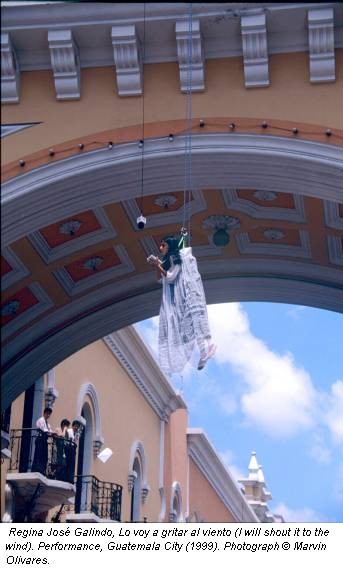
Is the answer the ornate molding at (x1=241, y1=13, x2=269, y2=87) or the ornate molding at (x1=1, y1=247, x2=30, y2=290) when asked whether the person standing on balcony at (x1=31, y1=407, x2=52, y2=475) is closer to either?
the ornate molding at (x1=1, y1=247, x2=30, y2=290)

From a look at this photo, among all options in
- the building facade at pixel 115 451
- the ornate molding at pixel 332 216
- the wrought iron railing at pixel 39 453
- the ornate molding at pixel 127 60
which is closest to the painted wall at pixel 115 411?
the building facade at pixel 115 451

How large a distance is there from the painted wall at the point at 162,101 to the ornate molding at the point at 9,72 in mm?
66

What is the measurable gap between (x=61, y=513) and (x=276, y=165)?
6.94 m

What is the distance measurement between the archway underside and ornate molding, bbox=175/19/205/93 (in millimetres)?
445

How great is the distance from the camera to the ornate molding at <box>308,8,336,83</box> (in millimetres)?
8859

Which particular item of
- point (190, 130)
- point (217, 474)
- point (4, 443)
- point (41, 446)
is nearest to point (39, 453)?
point (41, 446)

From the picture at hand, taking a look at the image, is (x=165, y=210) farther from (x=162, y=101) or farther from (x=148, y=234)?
(x=162, y=101)

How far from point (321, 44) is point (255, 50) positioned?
1.66 ft

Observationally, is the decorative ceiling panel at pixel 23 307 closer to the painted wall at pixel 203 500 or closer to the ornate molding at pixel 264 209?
the ornate molding at pixel 264 209

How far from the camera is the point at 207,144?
9.20m

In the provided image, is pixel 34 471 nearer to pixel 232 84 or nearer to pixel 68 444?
pixel 68 444

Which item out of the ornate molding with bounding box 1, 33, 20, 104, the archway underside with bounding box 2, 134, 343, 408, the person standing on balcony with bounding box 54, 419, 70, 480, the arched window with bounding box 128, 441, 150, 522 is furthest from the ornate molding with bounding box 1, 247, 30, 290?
the arched window with bounding box 128, 441, 150, 522

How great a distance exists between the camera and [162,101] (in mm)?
9289
